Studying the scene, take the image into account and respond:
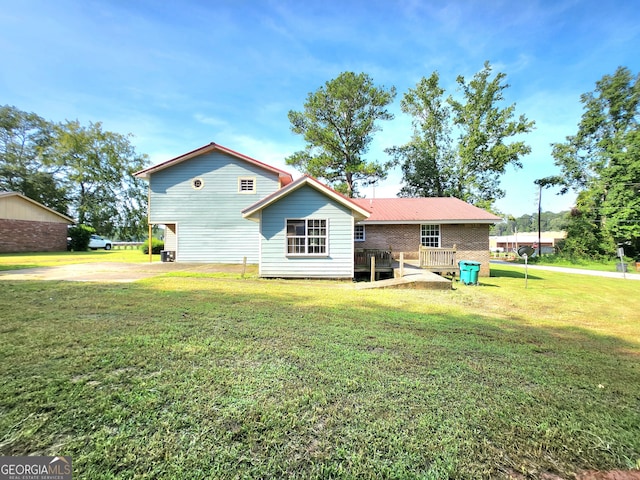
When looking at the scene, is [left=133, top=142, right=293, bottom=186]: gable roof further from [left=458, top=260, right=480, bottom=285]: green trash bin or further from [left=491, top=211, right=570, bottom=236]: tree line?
[left=491, top=211, right=570, bottom=236]: tree line

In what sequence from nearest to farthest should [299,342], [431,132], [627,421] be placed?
1. [627,421]
2. [299,342]
3. [431,132]

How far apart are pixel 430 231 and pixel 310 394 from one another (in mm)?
15375

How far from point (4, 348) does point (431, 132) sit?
120 feet

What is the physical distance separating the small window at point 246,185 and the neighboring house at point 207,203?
6cm

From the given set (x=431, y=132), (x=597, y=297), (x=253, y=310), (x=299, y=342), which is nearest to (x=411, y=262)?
(x=597, y=297)

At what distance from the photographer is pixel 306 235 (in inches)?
455

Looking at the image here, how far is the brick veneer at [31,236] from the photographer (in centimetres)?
2248

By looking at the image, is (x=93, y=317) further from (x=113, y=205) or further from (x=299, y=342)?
(x=113, y=205)

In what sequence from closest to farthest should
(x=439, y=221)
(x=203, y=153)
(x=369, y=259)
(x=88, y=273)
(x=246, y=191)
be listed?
(x=88, y=273) → (x=369, y=259) → (x=439, y=221) → (x=203, y=153) → (x=246, y=191)

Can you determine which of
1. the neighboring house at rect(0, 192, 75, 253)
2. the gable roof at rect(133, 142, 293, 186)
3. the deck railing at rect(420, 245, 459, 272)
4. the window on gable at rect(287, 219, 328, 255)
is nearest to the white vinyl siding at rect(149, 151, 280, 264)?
the gable roof at rect(133, 142, 293, 186)

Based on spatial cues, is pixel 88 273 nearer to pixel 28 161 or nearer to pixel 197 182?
pixel 197 182

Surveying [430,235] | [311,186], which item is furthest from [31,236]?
[430,235]

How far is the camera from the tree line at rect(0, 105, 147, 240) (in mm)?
32188

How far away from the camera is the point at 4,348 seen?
143 inches
